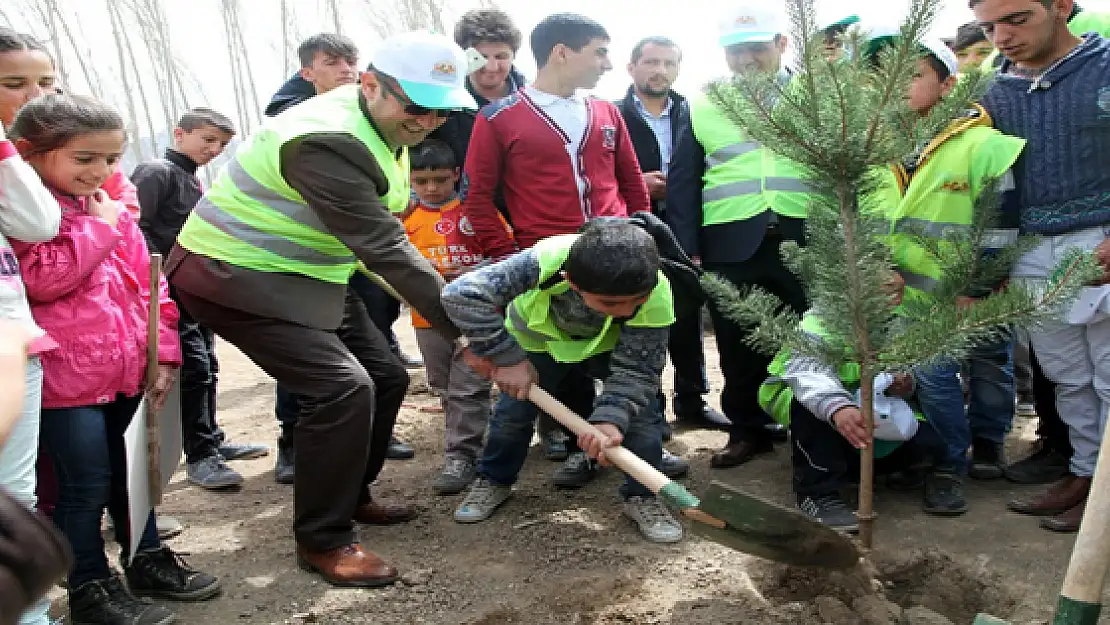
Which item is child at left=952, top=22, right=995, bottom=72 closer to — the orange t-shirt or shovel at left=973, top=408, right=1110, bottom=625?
the orange t-shirt

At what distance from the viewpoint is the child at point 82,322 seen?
2498 mm

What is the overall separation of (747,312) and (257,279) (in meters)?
1.61

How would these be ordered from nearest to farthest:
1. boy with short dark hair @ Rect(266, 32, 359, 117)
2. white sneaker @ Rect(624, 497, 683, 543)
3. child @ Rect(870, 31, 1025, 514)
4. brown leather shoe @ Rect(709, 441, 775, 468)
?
child @ Rect(870, 31, 1025, 514), white sneaker @ Rect(624, 497, 683, 543), brown leather shoe @ Rect(709, 441, 775, 468), boy with short dark hair @ Rect(266, 32, 359, 117)

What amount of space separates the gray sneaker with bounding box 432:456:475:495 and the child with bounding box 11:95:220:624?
4.36 ft

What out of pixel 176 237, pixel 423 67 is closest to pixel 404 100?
pixel 423 67

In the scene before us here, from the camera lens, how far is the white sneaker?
322cm

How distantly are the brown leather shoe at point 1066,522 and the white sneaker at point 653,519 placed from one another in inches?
53.5

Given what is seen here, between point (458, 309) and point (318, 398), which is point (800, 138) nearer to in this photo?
point (458, 309)

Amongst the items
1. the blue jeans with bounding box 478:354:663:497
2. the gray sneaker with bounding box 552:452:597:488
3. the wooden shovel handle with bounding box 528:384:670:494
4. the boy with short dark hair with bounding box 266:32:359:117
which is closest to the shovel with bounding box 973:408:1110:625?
the wooden shovel handle with bounding box 528:384:670:494

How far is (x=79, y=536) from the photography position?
2580mm

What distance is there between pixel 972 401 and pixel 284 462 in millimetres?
3269

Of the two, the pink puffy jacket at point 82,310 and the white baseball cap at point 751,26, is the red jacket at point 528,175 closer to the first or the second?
the white baseball cap at point 751,26

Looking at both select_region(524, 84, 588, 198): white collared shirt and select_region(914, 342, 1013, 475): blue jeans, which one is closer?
select_region(914, 342, 1013, 475): blue jeans

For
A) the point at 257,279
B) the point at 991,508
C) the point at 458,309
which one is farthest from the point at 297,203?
the point at 991,508
